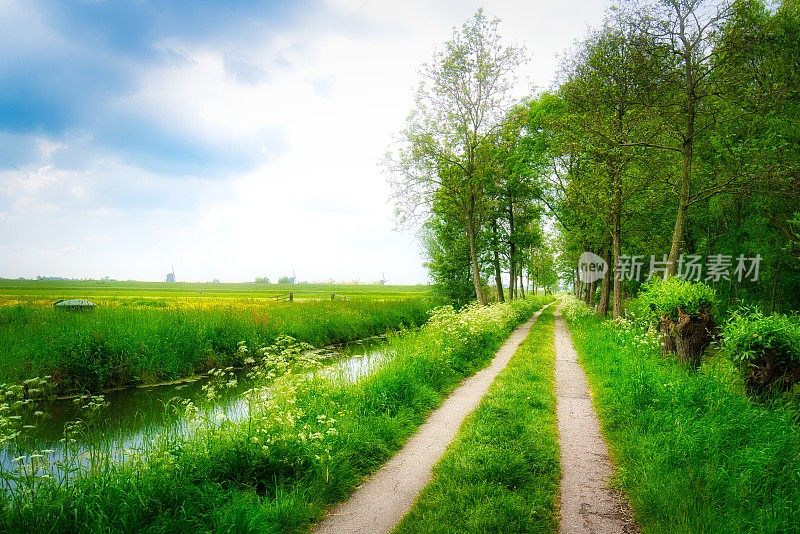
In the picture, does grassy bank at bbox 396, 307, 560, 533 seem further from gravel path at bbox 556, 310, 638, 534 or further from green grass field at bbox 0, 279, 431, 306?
Answer: green grass field at bbox 0, 279, 431, 306

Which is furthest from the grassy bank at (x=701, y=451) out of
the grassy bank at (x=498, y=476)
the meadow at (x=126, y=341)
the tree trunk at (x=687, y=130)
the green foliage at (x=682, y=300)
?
the meadow at (x=126, y=341)

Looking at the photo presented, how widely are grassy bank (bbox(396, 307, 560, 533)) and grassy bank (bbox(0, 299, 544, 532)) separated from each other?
1.15m

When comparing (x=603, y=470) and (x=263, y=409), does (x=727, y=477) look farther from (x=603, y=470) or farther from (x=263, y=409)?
(x=263, y=409)

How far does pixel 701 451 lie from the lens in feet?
19.1

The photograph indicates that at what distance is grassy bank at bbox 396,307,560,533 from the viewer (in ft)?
15.2

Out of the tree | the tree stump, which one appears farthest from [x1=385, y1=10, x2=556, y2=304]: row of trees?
the tree stump

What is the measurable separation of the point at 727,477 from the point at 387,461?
14.4ft

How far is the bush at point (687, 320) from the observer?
1044cm

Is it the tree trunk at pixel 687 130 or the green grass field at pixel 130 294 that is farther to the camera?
the green grass field at pixel 130 294

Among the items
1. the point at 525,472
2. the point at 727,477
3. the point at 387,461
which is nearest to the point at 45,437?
the point at 387,461

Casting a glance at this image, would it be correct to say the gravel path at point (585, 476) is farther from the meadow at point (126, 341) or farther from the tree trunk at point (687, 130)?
the meadow at point (126, 341)

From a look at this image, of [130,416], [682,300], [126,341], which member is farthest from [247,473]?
[126,341]

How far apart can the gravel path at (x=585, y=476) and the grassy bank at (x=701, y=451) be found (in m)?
0.21

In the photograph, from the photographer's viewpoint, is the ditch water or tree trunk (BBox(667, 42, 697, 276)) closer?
the ditch water
